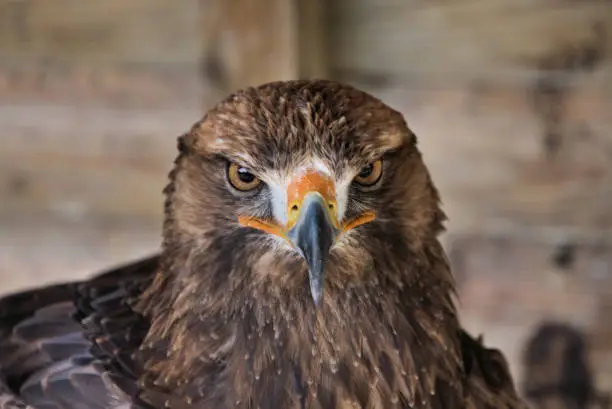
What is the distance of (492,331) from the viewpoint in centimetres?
224

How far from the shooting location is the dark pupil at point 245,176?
1173 millimetres

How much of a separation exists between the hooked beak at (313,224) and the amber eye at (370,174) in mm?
49

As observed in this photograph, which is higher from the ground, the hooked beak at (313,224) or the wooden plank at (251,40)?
the wooden plank at (251,40)

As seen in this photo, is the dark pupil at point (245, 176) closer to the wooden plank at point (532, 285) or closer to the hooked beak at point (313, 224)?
the hooked beak at point (313, 224)

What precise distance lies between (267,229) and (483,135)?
1.11 m

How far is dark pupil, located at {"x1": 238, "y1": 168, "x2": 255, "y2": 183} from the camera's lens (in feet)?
3.85

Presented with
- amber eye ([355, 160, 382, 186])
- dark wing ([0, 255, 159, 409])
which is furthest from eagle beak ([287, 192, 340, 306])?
dark wing ([0, 255, 159, 409])

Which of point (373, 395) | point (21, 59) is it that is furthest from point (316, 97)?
point (21, 59)

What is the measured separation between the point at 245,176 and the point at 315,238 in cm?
18

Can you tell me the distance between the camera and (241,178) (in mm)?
1186

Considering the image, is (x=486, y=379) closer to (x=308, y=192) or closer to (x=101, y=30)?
(x=308, y=192)

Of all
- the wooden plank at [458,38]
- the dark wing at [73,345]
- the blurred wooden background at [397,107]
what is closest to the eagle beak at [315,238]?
the dark wing at [73,345]

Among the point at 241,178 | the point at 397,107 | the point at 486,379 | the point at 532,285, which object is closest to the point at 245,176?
the point at 241,178

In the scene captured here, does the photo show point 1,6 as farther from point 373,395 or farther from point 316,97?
point 373,395
